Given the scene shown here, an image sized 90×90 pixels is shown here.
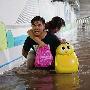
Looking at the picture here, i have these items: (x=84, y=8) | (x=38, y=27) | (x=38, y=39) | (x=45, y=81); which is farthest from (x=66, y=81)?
(x=84, y=8)

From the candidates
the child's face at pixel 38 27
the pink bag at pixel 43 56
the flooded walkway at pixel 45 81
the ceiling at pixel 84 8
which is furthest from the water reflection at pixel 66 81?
the ceiling at pixel 84 8

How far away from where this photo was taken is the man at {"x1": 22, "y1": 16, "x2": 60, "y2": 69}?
6391 millimetres

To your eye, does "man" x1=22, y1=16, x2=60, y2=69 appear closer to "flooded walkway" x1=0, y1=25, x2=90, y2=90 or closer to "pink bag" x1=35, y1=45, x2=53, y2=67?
"pink bag" x1=35, y1=45, x2=53, y2=67

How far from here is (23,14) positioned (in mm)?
8945

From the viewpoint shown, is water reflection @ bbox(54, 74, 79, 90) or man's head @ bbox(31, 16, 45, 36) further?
man's head @ bbox(31, 16, 45, 36)

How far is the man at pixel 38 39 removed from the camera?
639cm

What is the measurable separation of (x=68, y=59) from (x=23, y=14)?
301 centimetres

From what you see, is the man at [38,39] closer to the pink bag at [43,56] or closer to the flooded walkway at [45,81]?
the pink bag at [43,56]

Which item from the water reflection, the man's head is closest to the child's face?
the man's head

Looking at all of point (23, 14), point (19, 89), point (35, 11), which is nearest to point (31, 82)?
point (19, 89)

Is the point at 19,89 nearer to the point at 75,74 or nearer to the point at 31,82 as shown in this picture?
the point at 31,82

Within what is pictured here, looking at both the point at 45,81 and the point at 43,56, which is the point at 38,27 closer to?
the point at 43,56

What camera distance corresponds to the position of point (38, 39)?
636 cm

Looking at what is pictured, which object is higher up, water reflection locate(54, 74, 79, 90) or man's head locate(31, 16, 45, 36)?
man's head locate(31, 16, 45, 36)
